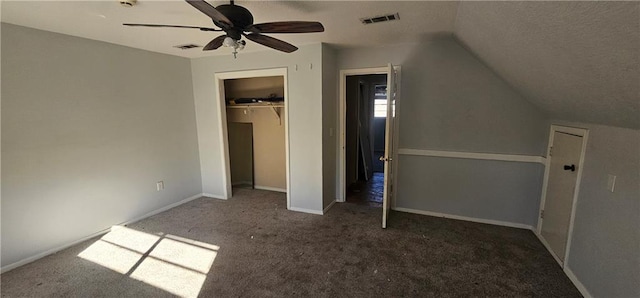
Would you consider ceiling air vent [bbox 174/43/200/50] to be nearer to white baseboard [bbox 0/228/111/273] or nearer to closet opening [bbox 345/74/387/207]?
closet opening [bbox 345/74/387/207]

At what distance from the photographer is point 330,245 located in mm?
2795

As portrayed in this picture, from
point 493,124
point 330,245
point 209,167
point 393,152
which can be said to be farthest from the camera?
point 209,167

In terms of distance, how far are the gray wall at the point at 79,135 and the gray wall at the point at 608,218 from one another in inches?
182

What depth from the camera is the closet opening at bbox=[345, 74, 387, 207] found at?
4.41 m

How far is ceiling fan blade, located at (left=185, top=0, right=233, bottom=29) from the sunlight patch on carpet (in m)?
2.01

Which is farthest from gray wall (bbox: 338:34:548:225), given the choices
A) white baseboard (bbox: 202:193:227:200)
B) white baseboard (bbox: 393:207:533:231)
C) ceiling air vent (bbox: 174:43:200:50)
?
white baseboard (bbox: 202:193:227:200)

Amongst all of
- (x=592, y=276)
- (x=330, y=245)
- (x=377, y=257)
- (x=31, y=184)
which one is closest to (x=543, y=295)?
(x=592, y=276)

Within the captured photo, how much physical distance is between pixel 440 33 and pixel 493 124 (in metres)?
1.22

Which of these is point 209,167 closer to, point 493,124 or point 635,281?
point 493,124

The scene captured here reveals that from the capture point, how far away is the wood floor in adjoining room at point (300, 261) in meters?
2.13

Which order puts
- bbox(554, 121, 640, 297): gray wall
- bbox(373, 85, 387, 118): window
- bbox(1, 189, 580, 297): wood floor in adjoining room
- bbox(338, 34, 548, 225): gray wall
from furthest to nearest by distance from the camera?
bbox(373, 85, 387, 118): window < bbox(338, 34, 548, 225): gray wall < bbox(1, 189, 580, 297): wood floor in adjoining room < bbox(554, 121, 640, 297): gray wall

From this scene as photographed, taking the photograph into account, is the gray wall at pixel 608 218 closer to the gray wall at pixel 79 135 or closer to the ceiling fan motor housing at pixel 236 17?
the ceiling fan motor housing at pixel 236 17

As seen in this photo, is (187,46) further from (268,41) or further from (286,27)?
(286,27)

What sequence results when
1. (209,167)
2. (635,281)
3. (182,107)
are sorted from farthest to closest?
(209,167)
(182,107)
(635,281)
